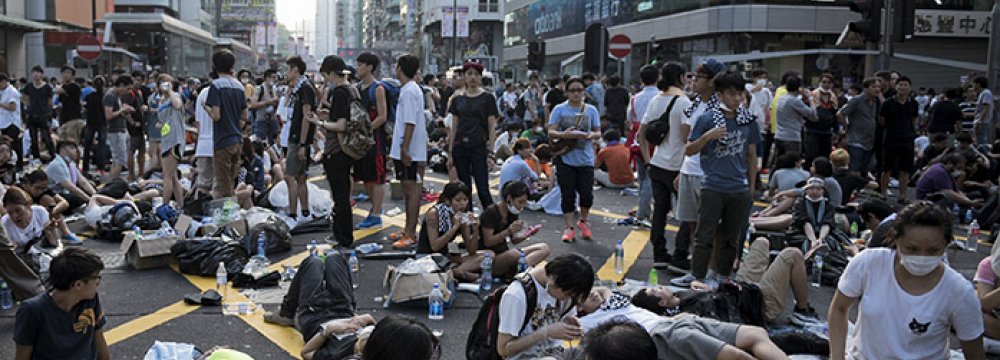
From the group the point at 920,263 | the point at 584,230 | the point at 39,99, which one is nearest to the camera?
the point at 920,263

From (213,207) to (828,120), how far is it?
8140mm

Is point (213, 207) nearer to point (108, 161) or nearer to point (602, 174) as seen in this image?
point (602, 174)

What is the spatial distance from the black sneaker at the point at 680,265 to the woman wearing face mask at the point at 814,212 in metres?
1.14

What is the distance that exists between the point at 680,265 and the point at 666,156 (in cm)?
96

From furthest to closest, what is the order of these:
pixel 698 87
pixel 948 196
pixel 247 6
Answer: pixel 247 6, pixel 948 196, pixel 698 87

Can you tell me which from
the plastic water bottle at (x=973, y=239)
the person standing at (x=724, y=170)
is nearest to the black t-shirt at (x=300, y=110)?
the person standing at (x=724, y=170)

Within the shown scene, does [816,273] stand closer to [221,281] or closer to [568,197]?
[568,197]

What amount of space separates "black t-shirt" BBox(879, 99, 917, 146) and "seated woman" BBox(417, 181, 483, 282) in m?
6.78

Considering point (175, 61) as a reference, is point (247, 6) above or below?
above

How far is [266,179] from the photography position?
11.7m

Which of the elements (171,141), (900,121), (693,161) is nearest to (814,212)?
(693,161)

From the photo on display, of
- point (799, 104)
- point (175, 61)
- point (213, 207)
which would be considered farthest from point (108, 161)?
point (175, 61)

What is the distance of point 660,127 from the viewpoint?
7.64m

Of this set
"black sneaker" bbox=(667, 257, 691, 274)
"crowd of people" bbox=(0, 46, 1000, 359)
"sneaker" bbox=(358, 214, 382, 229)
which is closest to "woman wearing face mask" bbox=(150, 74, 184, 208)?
"crowd of people" bbox=(0, 46, 1000, 359)
